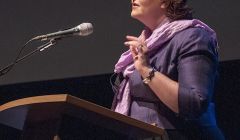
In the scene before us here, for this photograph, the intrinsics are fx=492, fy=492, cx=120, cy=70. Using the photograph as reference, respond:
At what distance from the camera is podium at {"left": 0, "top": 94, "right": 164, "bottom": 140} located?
108 cm

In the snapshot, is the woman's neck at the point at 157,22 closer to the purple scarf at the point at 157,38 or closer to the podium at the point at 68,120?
the purple scarf at the point at 157,38

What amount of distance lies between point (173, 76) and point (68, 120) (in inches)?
17.6

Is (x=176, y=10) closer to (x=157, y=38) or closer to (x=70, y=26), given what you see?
(x=157, y=38)

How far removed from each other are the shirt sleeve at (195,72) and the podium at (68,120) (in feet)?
0.59

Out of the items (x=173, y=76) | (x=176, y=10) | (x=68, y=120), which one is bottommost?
(x=68, y=120)

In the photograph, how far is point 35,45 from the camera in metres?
2.77

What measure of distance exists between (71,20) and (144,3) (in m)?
1.18

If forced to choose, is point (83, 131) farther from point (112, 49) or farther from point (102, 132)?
point (112, 49)

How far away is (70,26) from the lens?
272 cm

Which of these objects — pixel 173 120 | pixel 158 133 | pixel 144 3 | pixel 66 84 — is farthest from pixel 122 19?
pixel 158 133

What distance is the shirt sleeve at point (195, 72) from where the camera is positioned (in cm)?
133

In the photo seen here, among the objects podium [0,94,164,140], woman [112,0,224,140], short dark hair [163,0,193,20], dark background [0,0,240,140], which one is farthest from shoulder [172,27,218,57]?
dark background [0,0,240,140]

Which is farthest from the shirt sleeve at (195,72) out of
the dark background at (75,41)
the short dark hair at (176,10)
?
the dark background at (75,41)

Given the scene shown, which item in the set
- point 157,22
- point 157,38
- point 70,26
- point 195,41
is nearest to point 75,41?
point 70,26
